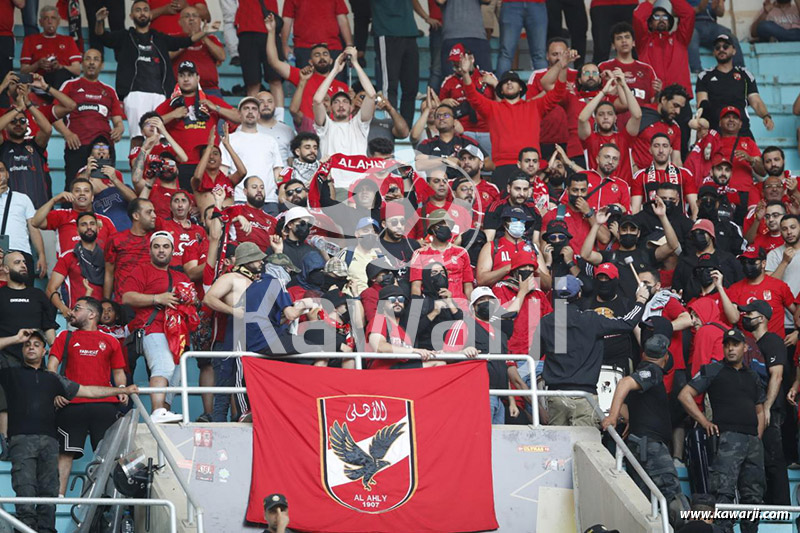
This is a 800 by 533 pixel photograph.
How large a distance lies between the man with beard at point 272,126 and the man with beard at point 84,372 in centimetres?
419

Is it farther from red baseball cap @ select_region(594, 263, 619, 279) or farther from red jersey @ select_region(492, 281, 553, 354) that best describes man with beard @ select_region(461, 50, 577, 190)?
red jersey @ select_region(492, 281, 553, 354)

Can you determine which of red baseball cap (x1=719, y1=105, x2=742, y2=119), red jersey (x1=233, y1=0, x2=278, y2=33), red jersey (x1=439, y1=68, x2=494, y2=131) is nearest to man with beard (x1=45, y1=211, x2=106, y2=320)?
red jersey (x1=233, y1=0, x2=278, y2=33)

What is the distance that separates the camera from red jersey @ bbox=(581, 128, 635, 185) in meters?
18.1

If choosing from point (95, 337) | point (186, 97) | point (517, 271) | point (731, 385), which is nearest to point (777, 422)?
point (731, 385)

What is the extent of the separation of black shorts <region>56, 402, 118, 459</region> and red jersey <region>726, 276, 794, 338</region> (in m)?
6.72

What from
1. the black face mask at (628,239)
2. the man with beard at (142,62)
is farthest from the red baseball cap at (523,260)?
the man with beard at (142,62)

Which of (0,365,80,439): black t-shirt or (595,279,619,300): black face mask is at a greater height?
(595,279,619,300): black face mask

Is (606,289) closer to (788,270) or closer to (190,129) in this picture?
(788,270)

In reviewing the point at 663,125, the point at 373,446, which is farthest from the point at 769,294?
the point at 373,446

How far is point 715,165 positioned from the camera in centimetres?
1800

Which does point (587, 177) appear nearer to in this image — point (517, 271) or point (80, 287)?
point (517, 271)

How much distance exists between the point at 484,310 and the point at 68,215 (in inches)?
187

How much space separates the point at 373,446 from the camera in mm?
13609

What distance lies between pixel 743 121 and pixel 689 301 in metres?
3.92
